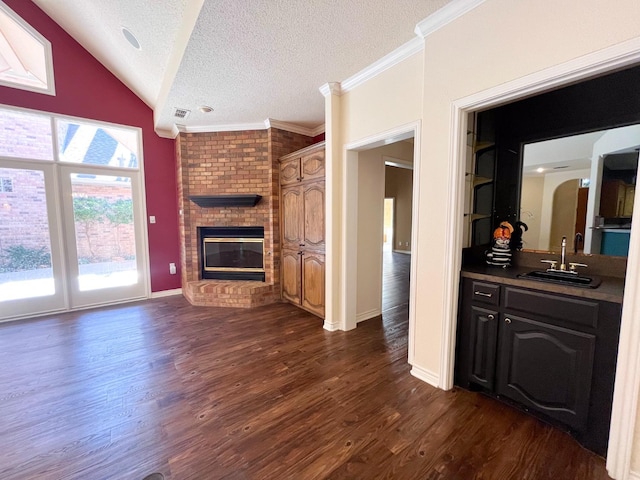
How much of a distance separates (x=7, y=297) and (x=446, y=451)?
5103mm

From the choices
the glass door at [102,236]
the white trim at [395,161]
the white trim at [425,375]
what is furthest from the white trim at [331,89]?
the glass door at [102,236]

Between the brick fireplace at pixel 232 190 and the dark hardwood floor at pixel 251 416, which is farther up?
the brick fireplace at pixel 232 190

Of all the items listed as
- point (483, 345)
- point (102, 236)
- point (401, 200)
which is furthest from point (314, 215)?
point (401, 200)

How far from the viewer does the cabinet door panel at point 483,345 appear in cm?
185

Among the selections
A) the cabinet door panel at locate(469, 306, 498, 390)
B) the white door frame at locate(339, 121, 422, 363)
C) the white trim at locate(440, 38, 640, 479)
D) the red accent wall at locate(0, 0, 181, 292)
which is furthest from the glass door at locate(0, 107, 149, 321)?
the white trim at locate(440, 38, 640, 479)

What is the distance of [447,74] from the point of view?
1.87 meters

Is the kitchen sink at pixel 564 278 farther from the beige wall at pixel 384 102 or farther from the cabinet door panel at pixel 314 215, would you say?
the cabinet door panel at pixel 314 215

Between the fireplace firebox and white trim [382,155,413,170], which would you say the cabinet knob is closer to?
white trim [382,155,413,170]

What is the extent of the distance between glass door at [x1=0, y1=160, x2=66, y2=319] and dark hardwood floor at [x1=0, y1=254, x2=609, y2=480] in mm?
791

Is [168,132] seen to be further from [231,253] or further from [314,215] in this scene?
[314,215]

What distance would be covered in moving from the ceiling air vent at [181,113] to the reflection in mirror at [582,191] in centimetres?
386

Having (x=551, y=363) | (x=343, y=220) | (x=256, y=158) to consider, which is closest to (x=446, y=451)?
(x=551, y=363)

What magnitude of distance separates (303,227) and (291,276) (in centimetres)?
81

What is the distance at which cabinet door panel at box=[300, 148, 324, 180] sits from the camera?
10.6ft
